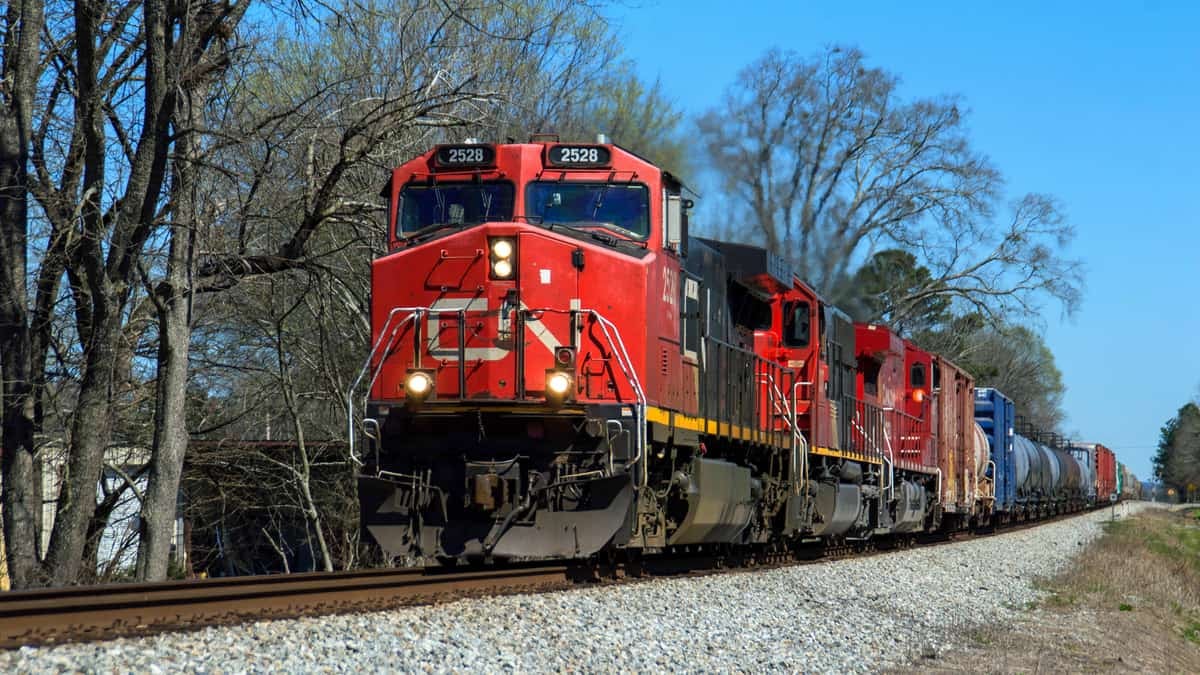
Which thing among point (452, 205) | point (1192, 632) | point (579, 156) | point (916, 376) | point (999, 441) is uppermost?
point (579, 156)

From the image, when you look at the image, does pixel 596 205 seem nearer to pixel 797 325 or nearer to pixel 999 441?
pixel 797 325

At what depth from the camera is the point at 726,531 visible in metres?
13.8

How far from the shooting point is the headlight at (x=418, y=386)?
35.5 feet

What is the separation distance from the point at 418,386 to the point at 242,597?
3.11 meters

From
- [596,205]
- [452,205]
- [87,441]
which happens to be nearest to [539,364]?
[596,205]

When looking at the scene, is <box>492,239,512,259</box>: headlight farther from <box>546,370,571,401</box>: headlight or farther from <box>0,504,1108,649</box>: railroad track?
<box>0,504,1108,649</box>: railroad track

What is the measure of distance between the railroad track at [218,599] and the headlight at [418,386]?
56.9 inches

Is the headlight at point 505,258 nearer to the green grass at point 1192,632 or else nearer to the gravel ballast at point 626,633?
the gravel ballast at point 626,633

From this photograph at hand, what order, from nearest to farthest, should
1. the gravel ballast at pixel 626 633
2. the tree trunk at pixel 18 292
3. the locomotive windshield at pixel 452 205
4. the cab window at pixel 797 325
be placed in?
the gravel ballast at pixel 626 633 → the locomotive windshield at pixel 452 205 → the tree trunk at pixel 18 292 → the cab window at pixel 797 325

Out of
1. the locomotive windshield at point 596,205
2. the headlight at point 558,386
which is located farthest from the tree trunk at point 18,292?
the headlight at point 558,386

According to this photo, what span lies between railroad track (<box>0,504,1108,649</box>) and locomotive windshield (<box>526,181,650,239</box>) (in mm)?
3012

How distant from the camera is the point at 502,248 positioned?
10977 millimetres

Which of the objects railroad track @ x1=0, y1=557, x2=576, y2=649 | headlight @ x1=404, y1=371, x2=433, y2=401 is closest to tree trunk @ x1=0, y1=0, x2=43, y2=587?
railroad track @ x1=0, y1=557, x2=576, y2=649

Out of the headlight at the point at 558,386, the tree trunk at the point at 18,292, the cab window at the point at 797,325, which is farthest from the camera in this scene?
the cab window at the point at 797,325
